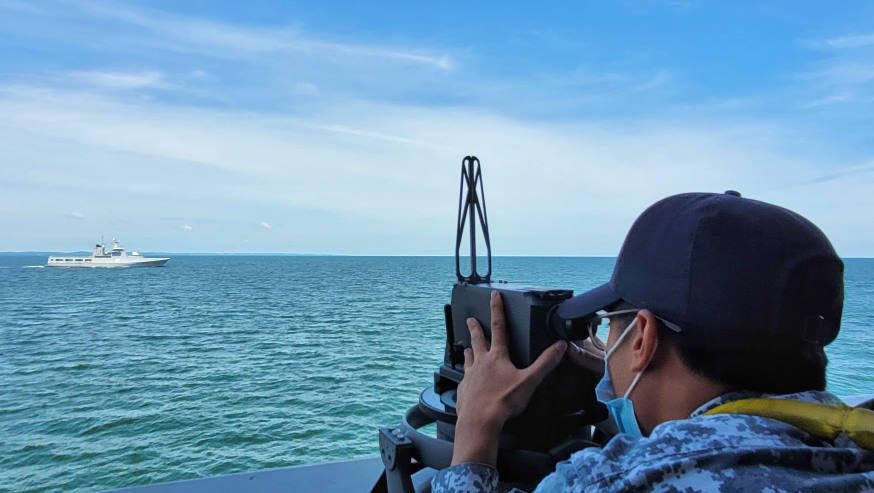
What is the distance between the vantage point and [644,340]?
913mm

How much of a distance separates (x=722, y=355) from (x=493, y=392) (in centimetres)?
45

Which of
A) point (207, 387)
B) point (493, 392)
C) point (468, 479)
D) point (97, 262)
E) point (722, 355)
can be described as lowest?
point (207, 387)

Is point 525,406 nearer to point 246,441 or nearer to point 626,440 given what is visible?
point 626,440

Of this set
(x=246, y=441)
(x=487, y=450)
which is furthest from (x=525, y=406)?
(x=246, y=441)

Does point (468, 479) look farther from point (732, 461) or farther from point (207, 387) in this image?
point (207, 387)

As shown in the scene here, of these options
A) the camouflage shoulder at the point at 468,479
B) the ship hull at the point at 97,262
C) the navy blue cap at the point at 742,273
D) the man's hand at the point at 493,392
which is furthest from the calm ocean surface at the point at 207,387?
the ship hull at the point at 97,262

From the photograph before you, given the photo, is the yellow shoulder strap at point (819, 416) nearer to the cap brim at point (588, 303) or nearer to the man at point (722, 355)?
the man at point (722, 355)

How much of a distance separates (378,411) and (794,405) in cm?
1103

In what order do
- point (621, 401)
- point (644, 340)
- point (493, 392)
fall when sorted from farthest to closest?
point (493, 392)
point (621, 401)
point (644, 340)

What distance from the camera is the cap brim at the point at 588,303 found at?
3.34 ft

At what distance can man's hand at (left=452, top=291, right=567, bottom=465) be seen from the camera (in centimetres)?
111

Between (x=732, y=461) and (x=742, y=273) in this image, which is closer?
(x=732, y=461)

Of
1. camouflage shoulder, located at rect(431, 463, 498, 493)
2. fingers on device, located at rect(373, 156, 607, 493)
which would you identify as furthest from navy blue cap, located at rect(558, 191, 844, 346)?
camouflage shoulder, located at rect(431, 463, 498, 493)

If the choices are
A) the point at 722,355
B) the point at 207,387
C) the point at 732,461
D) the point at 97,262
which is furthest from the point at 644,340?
the point at 97,262
